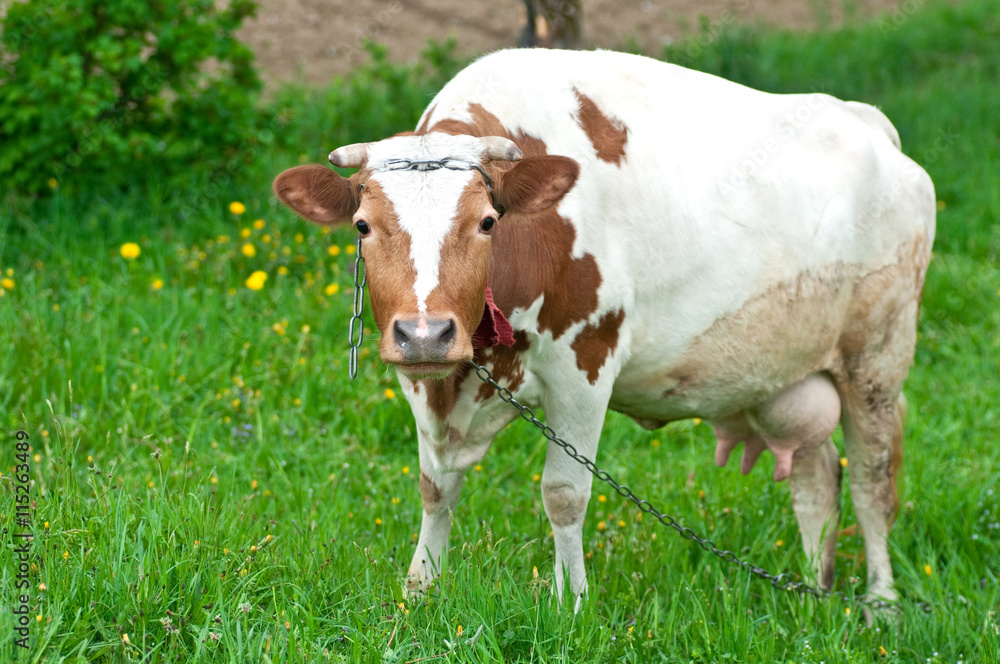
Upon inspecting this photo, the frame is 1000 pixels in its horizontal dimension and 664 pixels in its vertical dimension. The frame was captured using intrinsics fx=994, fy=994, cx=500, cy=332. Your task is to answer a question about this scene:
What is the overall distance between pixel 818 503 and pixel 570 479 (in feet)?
4.61

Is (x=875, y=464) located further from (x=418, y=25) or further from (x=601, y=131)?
(x=418, y=25)

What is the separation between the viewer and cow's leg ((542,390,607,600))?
3.40m

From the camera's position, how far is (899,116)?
870cm

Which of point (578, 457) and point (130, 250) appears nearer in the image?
point (578, 457)

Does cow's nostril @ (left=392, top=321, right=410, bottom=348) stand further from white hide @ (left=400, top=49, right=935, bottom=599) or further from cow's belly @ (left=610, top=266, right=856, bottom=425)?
cow's belly @ (left=610, top=266, right=856, bottom=425)

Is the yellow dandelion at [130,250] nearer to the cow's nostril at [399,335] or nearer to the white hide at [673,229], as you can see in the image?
the white hide at [673,229]

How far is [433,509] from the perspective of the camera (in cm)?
366

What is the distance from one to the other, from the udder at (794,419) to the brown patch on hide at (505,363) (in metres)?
1.29

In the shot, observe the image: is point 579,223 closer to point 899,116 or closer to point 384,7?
point 899,116

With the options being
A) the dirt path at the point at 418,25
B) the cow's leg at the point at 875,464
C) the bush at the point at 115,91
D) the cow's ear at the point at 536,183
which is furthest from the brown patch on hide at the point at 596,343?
the dirt path at the point at 418,25

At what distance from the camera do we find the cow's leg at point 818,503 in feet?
13.9

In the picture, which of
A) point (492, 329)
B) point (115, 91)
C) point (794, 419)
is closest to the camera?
point (492, 329)

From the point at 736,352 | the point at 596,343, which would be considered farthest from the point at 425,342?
the point at 736,352

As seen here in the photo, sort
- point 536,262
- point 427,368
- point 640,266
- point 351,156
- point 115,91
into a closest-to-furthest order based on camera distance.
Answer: point 427,368
point 351,156
point 536,262
point 640,266
point 115,91
